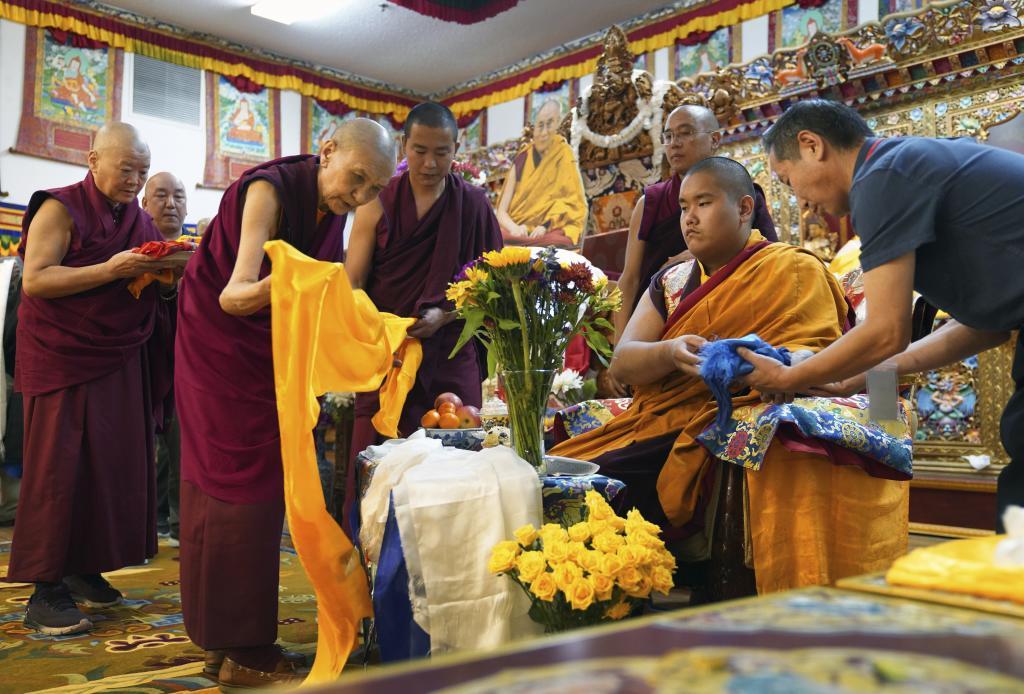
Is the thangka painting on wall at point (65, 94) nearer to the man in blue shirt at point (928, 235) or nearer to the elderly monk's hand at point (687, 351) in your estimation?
the elderly monk's hand at point (687, 351)

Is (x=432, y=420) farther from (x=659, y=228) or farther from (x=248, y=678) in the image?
(x=659, y=228)

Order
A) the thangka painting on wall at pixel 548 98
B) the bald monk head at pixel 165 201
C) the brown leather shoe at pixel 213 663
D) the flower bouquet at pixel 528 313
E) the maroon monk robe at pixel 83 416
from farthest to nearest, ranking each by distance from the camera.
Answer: the thangka painting on wall at pixel 548 98 → the bald monk head at pixel 165 201 → the maroon monk robe at pixel 83 416 → the brown leather shoe at pixel 213 663 → the flower bouquet at pixel 528 313

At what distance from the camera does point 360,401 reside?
2.96 m

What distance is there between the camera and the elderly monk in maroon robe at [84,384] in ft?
8.88

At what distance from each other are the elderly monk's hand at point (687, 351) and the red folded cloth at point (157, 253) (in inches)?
62.9

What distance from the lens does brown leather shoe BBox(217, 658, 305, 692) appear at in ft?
6.45

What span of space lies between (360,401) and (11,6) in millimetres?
6768

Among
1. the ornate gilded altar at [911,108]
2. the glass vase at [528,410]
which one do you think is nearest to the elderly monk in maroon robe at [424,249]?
the glass vase at [528,410]

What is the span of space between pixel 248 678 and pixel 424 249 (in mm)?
1560

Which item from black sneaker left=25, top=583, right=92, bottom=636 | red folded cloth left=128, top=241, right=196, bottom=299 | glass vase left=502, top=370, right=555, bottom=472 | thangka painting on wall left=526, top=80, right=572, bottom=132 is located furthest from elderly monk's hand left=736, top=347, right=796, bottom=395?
thangka painting on wall left=526, top=80, right=572, bottom=132

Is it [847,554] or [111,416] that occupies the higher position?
[111,416]

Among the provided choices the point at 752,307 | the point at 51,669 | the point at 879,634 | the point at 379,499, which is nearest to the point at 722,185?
the point at 752,307

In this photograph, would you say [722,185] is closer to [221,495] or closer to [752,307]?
[752,307]

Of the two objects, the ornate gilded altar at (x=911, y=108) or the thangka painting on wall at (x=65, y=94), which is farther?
the thangka painting on wall at (x=65, y=94)
